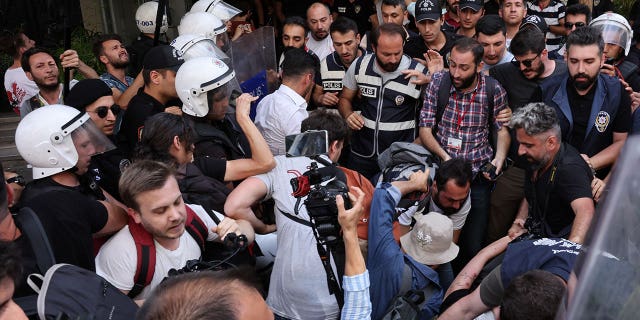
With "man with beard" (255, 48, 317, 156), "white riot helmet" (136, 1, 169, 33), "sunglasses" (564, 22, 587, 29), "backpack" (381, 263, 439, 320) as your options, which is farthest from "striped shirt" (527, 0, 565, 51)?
"backpack" (381, 263, 439, 320)

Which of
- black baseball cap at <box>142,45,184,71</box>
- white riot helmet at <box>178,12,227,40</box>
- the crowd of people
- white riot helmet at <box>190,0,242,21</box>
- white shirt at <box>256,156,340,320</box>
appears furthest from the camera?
white riot helmet at <box>190,0,242,21</box>

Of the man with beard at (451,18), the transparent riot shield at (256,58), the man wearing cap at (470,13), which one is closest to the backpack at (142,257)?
the transparent riot shield at (256,58)

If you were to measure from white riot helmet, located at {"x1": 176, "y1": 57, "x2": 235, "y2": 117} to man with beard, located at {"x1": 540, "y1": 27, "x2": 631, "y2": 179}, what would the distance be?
86.6 inches

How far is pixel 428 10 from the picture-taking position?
5.30 m

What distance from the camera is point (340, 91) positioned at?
523 centimetres

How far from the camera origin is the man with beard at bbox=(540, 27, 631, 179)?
12.7ft

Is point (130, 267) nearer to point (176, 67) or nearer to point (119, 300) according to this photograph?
point (119, 300)

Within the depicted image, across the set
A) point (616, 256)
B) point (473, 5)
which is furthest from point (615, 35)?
point (616, 256)

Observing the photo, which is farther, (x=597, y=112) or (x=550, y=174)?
(x=597, y=112)

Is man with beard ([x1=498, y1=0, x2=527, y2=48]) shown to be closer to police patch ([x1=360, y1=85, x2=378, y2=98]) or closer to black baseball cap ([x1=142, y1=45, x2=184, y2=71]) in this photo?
police patch ([x1=360, y1=85, x2=378, y2=98])

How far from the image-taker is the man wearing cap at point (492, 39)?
4.68 metres

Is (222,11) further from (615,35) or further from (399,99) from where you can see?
(615,35)

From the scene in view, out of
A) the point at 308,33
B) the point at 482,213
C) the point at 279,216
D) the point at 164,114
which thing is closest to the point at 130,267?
the point at 279,216

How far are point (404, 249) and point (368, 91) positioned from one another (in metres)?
1.61
